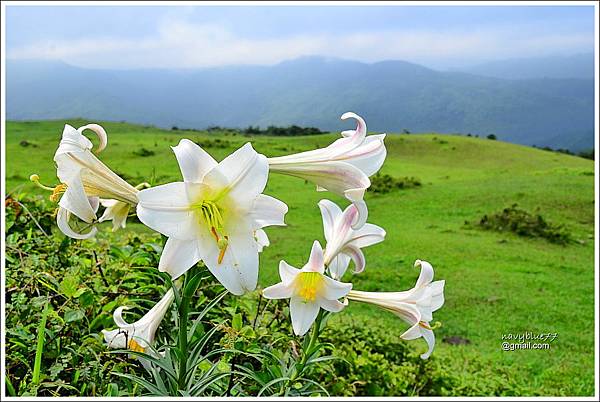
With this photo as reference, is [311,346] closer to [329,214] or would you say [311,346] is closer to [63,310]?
[329,214]

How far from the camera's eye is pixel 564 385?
11.1ft

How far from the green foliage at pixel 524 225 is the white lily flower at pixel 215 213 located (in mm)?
6584

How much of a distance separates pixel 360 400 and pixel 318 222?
20.0 feet

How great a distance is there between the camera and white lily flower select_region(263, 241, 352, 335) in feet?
3.88

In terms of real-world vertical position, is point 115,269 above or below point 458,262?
above

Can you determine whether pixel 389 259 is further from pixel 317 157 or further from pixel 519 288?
pixel 317 157

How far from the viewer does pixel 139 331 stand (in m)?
1.24

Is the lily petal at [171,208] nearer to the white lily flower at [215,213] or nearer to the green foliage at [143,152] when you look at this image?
the white lily flower at [215,213]

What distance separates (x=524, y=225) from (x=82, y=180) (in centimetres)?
676

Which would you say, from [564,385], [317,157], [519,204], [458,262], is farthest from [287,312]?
[519,204]

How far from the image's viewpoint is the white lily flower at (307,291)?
3.88ft

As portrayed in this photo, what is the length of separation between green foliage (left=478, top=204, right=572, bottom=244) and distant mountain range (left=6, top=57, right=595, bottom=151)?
23.7 metres

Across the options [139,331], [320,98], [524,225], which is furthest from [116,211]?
[320,98]

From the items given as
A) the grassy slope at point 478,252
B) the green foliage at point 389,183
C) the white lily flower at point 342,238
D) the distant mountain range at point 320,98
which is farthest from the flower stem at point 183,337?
the distant mountain range at point 320,98
